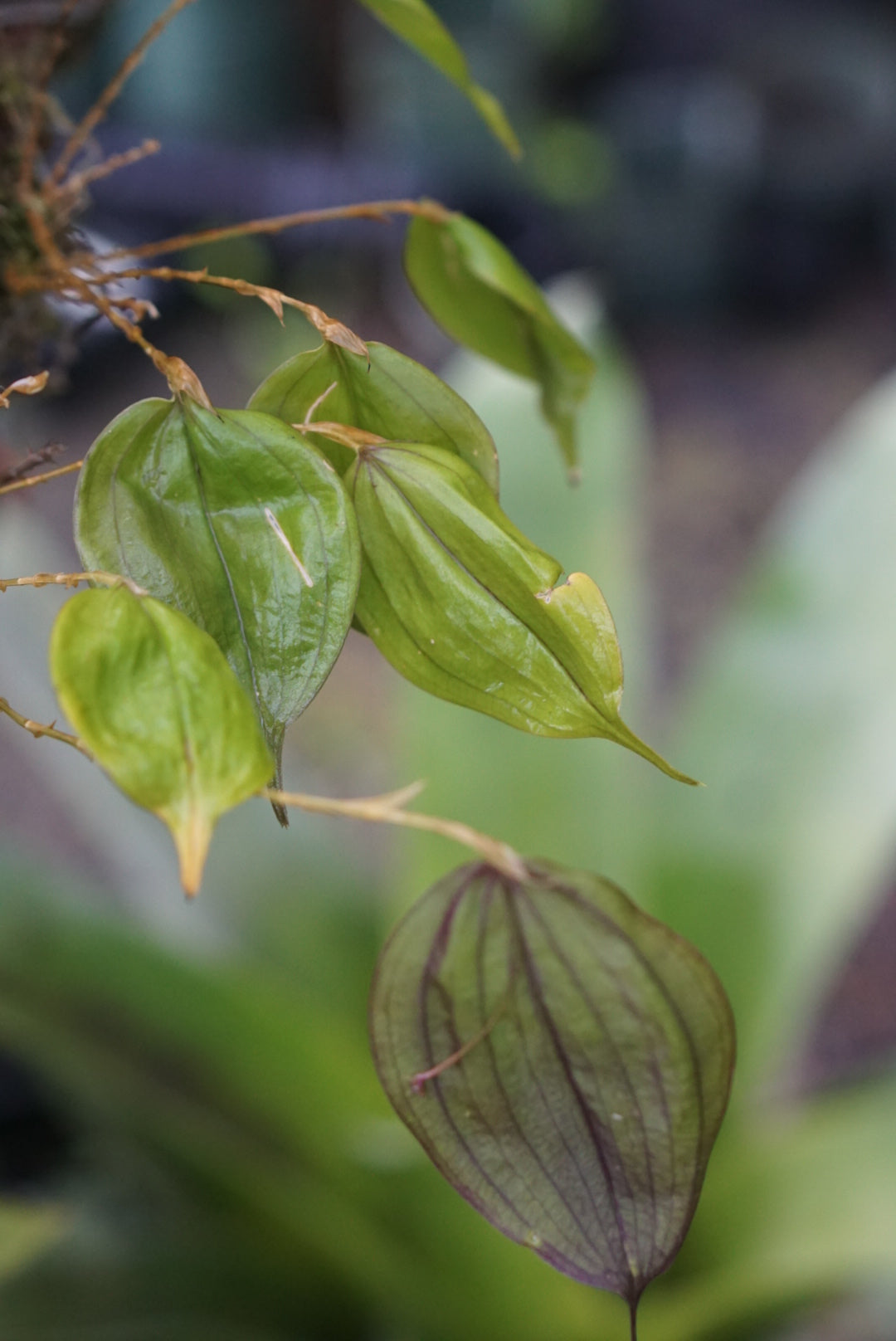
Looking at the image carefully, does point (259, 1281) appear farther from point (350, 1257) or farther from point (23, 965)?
point (23, 965)

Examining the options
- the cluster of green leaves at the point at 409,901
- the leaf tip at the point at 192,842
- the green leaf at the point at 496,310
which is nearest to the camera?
the leaf tip at the point at 192,842

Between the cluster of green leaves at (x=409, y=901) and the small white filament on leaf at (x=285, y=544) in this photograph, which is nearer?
the small white filament on leaf at (x=285, y=544)

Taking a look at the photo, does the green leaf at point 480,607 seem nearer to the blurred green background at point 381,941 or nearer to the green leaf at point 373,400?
the green leaf at point 373,400

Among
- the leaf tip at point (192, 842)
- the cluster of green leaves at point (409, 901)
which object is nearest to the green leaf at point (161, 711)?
the leaf tip at point (192, 842)

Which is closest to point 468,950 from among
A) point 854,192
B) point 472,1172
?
point 472,1172

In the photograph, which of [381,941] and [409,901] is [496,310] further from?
[381,941]

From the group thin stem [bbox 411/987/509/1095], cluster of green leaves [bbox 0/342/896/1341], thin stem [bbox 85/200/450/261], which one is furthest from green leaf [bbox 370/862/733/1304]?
cluster of green leaves [bbox 0/342/896/1341]

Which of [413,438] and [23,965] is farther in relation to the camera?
[23,965]

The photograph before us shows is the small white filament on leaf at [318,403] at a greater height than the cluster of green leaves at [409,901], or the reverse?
the small white filament on leaf at [318,403]
